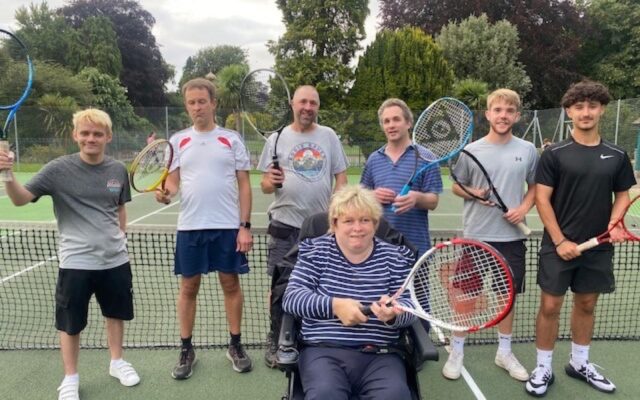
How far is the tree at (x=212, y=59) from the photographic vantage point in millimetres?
71625

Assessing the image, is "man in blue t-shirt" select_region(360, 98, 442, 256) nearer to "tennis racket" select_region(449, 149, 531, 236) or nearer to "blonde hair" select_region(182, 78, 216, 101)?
"tennis racket" select_region(449, 149, 531, 236)

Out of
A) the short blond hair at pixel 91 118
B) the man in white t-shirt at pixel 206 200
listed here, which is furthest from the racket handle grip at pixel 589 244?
the short blond hair at pixel 91 118

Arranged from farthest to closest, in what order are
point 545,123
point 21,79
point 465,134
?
point 545,123
point 21,79
point 465,134

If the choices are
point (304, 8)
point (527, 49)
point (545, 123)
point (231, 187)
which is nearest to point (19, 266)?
point (231, 187)

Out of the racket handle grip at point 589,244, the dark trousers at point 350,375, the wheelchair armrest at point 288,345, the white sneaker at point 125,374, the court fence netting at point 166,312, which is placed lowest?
the court fence netting at point 166,312

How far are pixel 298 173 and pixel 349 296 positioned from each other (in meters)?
1.22

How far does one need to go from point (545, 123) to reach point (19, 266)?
16.3 meters

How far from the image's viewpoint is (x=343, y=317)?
219cm

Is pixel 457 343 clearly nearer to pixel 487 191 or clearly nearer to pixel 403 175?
pixel 487 191

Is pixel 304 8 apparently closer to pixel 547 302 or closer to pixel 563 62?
pixel 563 62

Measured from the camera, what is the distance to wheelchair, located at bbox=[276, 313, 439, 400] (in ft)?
7.29

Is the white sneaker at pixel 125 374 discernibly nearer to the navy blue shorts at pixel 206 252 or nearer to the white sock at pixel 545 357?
the navy blue shorts at pixel 206 252

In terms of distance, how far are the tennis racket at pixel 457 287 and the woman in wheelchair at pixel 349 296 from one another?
4.2 inches

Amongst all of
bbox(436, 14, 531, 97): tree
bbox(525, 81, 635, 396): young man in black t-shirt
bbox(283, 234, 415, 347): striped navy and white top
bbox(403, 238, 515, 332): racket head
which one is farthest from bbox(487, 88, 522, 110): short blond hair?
bbox(436, 14, 531, 97): tree
